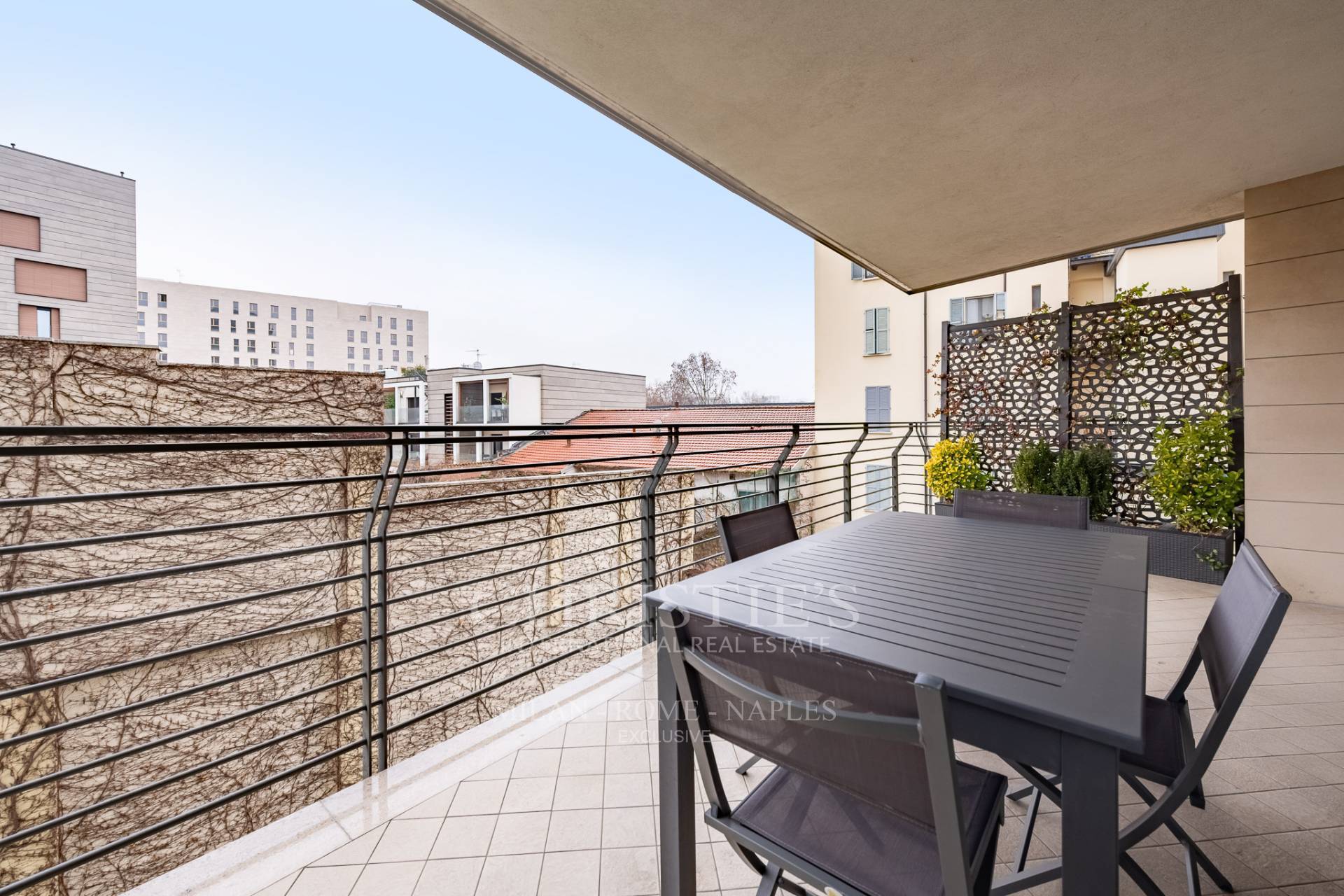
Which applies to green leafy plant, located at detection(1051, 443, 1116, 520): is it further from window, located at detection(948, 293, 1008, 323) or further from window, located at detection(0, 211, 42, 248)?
window, located at detection(0, 211, 42, 248)

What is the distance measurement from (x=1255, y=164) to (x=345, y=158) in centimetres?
2201

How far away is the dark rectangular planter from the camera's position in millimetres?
4055

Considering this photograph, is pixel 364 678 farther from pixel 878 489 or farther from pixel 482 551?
pixel 878 489

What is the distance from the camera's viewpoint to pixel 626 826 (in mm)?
1674

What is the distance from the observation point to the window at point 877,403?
36.9 ft

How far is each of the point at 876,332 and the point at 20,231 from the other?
13.8 m

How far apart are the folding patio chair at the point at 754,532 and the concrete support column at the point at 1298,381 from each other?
3.62 m

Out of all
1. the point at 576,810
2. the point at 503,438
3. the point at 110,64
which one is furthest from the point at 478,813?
the point at 110,64

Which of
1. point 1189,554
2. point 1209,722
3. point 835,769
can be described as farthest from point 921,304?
point 835,769

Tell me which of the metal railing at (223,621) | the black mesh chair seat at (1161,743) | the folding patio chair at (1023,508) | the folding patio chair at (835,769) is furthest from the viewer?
the metal railing at (223,621)

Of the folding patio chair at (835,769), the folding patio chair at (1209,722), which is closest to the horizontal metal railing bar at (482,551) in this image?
the folding patio chair at (835,769)

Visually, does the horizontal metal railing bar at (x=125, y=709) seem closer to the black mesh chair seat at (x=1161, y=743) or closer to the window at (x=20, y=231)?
the black mesh chair seat at (x=1161, y=743)

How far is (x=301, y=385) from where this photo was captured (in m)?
5.34

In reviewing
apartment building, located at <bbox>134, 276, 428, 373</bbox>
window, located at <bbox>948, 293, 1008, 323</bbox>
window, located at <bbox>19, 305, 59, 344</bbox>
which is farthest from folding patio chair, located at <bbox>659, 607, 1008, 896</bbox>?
window, located at <bbox>19, 305, 59, 344</bbox>
